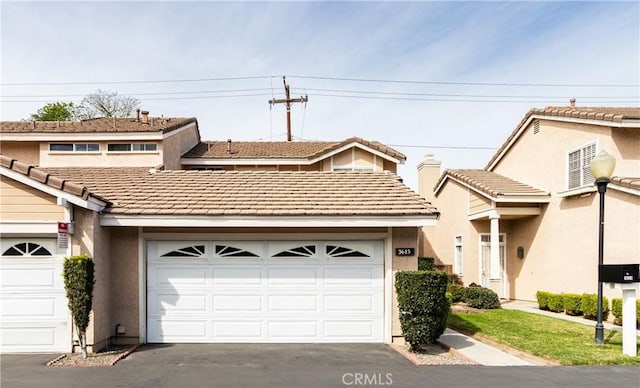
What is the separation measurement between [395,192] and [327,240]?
2.07 meters

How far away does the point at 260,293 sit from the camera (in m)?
9.85

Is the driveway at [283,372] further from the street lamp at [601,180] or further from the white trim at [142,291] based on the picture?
the street lamp at [601,180]

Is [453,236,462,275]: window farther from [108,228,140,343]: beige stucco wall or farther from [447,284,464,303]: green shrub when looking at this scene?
[108,228,140,343]: beige stucco wall

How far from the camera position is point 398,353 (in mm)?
8914

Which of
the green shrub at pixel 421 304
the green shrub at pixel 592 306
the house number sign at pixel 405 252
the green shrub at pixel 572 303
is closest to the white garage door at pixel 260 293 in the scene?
the house number sign at pixel 405 252

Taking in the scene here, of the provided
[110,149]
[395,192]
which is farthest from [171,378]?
[110,149]

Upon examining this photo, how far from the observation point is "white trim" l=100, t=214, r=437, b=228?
9.38m

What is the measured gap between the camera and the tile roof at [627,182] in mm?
12000

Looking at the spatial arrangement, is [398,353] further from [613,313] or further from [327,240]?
[613,313]

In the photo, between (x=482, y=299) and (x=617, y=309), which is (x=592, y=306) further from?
(x=482, y=299)

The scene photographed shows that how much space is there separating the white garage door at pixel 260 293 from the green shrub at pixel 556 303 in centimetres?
751

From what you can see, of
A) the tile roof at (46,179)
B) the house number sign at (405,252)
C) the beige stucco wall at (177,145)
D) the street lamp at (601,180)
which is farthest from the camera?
the beige stucco wall at (177,145)

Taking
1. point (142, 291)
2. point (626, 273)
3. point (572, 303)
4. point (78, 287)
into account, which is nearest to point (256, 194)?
point (142, 291)

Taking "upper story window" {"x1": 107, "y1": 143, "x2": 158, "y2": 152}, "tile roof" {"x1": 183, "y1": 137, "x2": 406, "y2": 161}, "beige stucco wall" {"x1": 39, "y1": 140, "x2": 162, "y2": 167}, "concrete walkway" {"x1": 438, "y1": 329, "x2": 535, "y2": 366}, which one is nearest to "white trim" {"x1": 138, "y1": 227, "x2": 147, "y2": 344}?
"concrete walkway" {"x1": 438, "y1": 329, "x2": 535, "y2": 366}
